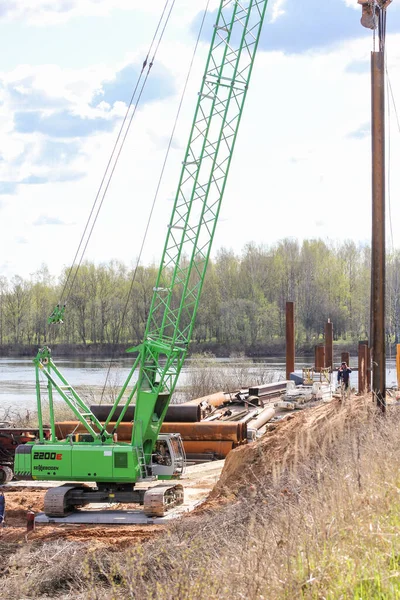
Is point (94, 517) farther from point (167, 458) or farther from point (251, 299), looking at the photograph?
point (251, 299)

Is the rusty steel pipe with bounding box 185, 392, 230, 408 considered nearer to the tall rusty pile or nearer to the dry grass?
the tall rusty pile

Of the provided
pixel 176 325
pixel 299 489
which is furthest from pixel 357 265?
pixel 299 489

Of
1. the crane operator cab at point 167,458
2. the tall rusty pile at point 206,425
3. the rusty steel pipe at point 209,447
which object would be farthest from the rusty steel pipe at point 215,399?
the crane operator cab at point 167,458

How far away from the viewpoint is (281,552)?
6293 mm

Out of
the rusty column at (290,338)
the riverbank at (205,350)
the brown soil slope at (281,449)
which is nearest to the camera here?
the brown soil slope at (281,449)

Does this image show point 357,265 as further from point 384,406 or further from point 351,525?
point 351,525

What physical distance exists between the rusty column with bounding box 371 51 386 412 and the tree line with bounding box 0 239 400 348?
62.8 meters

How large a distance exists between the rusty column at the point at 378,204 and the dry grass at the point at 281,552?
3.79 metres

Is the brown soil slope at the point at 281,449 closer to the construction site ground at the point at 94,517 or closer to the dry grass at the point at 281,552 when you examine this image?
the construction site ground at the point at 94,517

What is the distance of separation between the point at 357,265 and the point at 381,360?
76.1m

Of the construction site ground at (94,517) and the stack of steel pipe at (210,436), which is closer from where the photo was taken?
the construction site ground at (94,517)

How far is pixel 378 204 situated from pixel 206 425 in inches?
351

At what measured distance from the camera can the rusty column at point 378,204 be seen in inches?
628

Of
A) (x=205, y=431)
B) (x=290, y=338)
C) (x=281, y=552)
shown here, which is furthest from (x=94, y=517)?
Result: (x=290, y=338)
